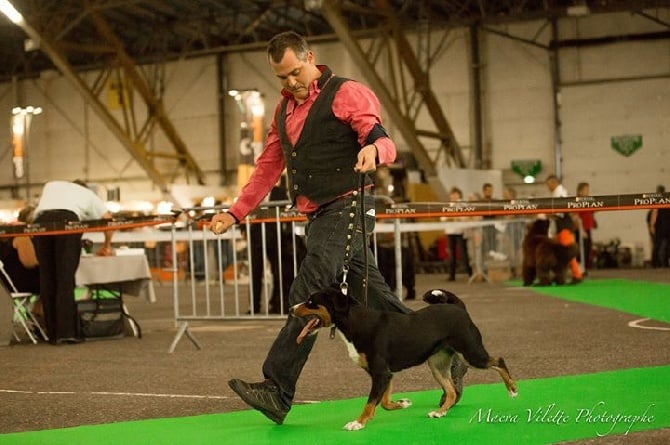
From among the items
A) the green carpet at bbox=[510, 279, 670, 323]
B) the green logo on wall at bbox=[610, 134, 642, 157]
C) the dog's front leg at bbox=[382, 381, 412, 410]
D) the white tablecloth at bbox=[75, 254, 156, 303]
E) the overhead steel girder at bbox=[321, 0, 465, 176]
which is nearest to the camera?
the dog's front leg at bbox=[382, 381, 412, 410]

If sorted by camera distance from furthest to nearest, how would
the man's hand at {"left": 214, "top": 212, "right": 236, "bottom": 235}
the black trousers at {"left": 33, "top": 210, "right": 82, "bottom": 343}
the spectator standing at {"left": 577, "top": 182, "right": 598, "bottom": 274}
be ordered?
the spectator standing at {"left": 577, "top": 182, "right": 598, "bottom": 274} < the black trousers at {"left": 33, "top": 210, "right": 82, "bottom": 343} < the man's hand at {"left": 214, "top": 212, "right": 236, "bottom": 235}

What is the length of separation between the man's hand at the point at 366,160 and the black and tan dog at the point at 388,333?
0.53 meters

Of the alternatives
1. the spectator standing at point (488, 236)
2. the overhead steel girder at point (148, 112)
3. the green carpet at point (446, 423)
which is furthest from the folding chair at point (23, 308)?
the overhead steel girder at point (148, 112)

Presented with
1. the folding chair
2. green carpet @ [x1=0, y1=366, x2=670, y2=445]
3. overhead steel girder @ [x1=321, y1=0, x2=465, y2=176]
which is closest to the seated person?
the folding chair

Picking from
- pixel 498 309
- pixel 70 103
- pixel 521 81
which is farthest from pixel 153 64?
pixel 498 309

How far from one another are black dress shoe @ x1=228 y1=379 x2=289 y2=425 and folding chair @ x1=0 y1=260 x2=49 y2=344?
5.59 m

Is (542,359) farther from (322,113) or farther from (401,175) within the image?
(401,175)

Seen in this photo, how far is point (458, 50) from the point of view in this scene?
86.4ft

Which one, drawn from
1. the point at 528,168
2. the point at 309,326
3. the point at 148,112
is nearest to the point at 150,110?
the point at 148,112

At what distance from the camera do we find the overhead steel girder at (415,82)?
21.7 meters

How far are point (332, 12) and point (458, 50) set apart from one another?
20.6 feet

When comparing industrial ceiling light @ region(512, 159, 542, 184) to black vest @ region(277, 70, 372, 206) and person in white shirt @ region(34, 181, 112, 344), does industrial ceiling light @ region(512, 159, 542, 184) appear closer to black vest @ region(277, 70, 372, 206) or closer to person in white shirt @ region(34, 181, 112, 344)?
person in white shirt @ region(34, 181, 112, 344)

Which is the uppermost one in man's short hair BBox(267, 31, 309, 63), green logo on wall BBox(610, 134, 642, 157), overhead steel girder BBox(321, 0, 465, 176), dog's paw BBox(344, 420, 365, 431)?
overhead steel girder BBox(321, 0, 465, 176)

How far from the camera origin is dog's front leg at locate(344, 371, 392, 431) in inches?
158
